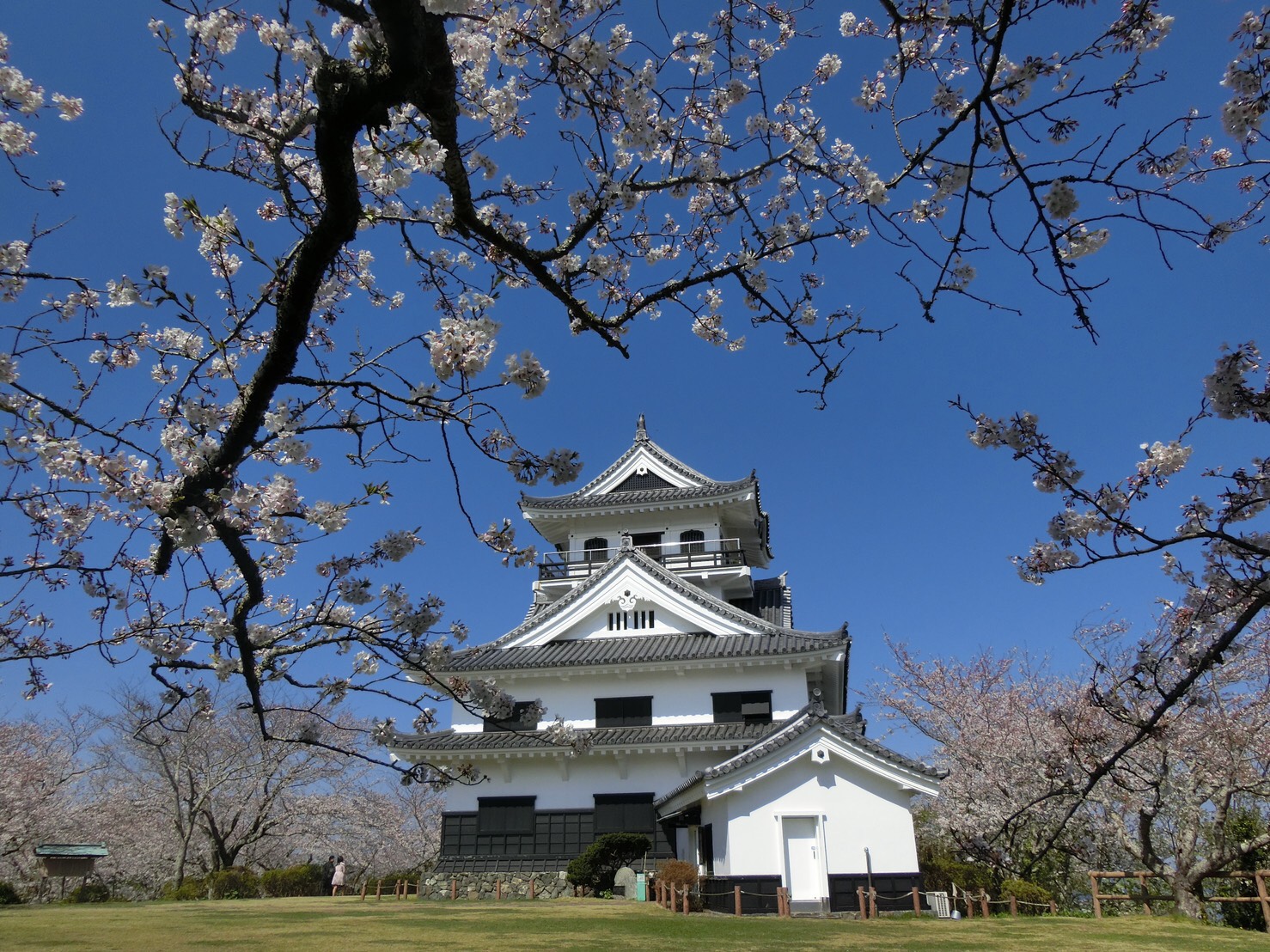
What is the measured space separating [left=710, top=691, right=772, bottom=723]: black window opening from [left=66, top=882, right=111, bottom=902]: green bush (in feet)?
55.1

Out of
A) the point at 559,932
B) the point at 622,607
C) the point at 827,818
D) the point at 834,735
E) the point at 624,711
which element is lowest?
the point at 559,932

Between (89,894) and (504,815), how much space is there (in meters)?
12.2

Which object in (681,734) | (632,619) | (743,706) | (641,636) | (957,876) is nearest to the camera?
(957,876)

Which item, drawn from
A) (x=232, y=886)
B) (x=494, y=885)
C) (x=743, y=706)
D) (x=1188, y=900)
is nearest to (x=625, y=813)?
(x=494, y=885)

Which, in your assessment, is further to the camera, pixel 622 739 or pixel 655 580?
pixel 655 580

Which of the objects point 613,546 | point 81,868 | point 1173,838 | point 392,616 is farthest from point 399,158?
point 613,546

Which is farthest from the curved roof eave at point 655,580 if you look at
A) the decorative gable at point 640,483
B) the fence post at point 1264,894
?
the fence post at point 1264,894

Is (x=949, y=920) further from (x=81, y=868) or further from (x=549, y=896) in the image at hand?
(x=81, y=868)

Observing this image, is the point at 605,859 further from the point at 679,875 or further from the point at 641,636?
the point at 641,636

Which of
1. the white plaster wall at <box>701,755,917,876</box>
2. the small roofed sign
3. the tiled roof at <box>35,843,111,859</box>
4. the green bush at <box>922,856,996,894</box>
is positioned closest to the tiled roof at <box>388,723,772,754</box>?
the white plaster wall at <box>701,755,917,876</box>

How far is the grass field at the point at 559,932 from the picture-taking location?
302 inches

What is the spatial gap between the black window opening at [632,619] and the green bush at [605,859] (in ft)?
19.4

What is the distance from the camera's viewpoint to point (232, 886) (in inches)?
874

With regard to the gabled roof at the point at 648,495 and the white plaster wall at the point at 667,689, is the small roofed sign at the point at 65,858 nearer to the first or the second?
the white plaster wall at the point at 667,689
